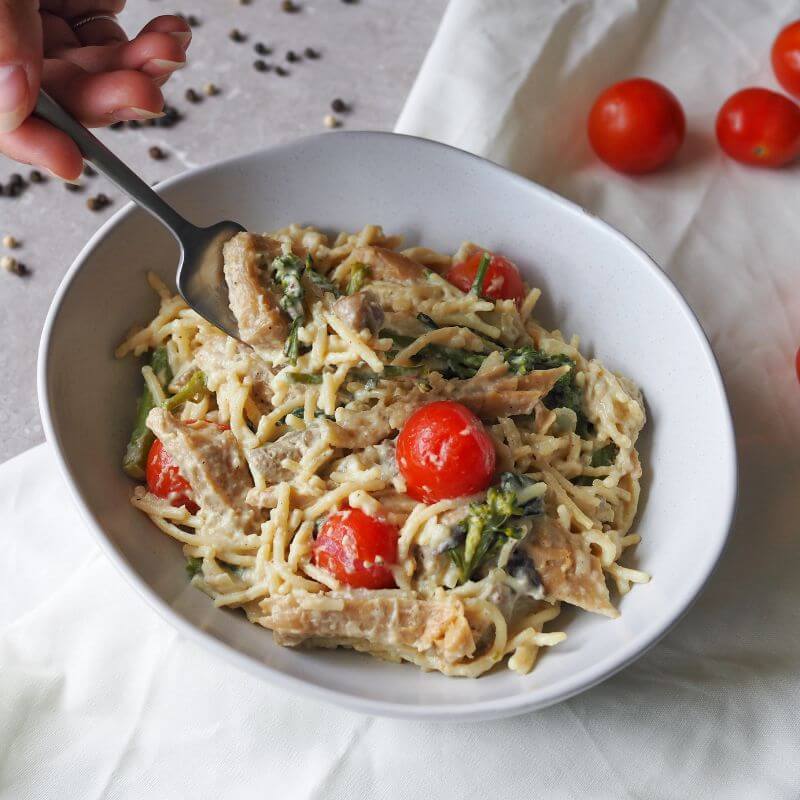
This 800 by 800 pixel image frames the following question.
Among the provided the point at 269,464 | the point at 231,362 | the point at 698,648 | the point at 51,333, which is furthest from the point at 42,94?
the point at 698,648

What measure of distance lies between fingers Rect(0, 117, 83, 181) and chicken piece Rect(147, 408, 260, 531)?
3.52 ft

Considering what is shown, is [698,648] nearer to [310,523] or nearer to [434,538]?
[434,538]

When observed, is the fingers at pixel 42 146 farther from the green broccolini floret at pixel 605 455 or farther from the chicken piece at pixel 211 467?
the green broccolini floret at pixel 605 455

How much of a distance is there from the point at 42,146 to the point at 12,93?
37cm

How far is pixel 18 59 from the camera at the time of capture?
3.48 meters

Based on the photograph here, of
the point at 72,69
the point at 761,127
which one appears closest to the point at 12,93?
the point at 72,69

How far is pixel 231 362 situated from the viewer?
4379 millimetres

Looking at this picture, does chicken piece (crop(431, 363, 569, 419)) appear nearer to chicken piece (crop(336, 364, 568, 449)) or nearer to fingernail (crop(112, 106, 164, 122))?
chicken piece (crop(336, 364, 568, 449))

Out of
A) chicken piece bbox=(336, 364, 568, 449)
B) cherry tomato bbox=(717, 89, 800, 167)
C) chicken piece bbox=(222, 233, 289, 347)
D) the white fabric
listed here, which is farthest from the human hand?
cherry tomato bbox=(717, 89, 800, 167)

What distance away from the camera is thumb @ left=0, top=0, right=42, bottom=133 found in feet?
11.3

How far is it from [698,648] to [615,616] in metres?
0.87

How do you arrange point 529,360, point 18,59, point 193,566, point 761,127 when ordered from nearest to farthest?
point 18,59, point 193,566, point 529,360, point 761,127

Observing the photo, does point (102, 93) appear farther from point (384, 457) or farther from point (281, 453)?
point (384, 457)

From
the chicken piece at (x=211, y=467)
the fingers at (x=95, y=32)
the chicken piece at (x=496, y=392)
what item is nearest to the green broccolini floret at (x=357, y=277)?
the chicken piece at (x=496, y=392)
